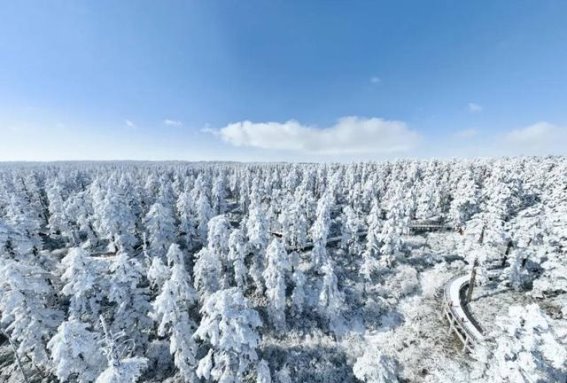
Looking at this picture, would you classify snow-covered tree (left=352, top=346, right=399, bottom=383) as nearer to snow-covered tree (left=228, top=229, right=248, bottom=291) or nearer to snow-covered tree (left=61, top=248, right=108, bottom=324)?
snow-covered tree (left=228, top=229, right=248, bottom=291)

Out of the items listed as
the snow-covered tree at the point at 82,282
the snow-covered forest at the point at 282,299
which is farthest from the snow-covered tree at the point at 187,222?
the snow-covered tree at the point at 82,282

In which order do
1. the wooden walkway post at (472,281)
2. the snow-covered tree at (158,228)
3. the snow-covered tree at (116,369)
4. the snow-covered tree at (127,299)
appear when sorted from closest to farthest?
the snow-covered tree at (116,369) → the snow-covered tree at (127,299) → the wooden walkway post at (472,281) → the snow-covered tree at (158,228)

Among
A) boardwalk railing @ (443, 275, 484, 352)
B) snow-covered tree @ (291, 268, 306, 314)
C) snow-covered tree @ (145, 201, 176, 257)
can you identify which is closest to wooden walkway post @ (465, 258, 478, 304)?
boardwalk railing @ (443, 275, 484, 352)

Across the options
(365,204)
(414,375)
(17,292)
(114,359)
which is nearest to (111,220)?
(17,292)

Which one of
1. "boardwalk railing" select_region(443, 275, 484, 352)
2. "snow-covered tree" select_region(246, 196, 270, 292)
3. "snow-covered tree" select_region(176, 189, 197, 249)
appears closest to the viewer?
"boardwalk railing" select_region(443, 275, 484, 352)

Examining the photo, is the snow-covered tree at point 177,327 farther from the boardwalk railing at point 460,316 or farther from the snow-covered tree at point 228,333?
the boardwalk railing at point 460,316
